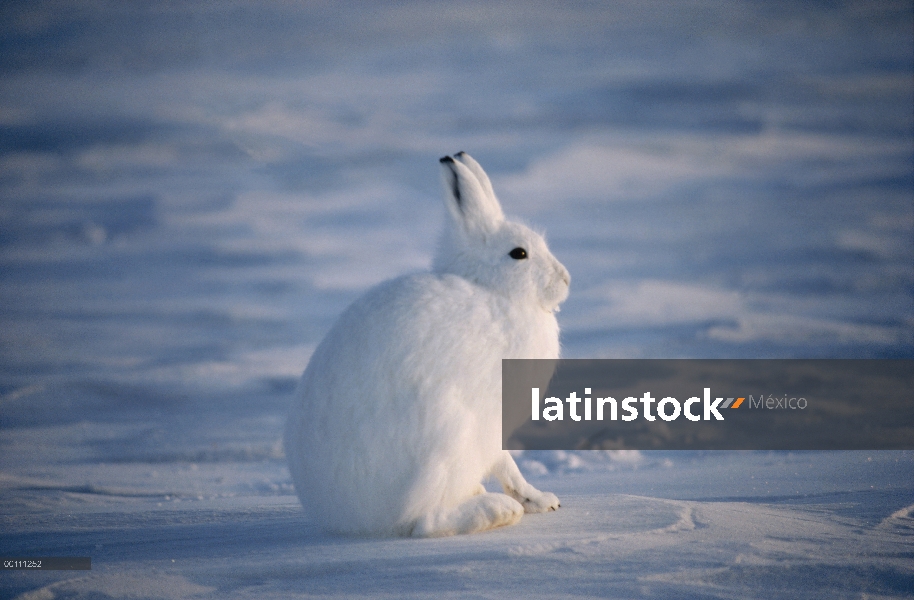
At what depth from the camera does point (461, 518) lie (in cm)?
396

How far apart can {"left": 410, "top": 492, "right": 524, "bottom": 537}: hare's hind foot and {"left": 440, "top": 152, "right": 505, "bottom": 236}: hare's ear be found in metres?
1.49

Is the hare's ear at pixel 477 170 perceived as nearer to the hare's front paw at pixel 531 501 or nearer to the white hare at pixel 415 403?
the white hare at pixel 415 403

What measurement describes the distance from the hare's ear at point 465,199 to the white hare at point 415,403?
2 cm

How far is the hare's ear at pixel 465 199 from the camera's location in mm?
4375

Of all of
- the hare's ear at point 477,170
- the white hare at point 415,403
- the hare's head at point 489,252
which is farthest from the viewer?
the hare's ear at point 477,170

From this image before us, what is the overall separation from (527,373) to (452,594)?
4.70ft

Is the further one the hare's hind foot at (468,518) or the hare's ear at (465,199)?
the hare's ear at (465,199)

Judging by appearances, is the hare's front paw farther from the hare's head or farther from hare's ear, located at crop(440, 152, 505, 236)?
hare's ear, located at crop(440, 152, 505, 236)

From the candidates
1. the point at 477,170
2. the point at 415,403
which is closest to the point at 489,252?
the point at 477,170

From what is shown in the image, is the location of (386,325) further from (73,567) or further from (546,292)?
(73,567)

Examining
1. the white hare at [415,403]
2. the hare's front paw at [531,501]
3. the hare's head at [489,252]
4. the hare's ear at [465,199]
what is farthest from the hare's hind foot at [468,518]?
the hare's ear at [465,199]

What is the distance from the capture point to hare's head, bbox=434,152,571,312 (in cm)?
436

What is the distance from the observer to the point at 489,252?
4410 millimetres

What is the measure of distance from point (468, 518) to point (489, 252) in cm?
146
